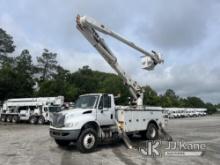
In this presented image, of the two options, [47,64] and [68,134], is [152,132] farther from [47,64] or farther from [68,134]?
[47,64]

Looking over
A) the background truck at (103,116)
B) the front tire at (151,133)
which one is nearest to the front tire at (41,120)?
the background truck at (103,116)

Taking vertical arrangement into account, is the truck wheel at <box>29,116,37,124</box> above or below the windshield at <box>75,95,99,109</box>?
below

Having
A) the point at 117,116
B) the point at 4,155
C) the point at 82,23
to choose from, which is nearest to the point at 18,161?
the point at 4,155

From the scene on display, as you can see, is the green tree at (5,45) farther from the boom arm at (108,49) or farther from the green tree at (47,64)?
the boom arm at (108,49)

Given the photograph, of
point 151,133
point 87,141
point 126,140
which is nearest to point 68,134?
point 87,141

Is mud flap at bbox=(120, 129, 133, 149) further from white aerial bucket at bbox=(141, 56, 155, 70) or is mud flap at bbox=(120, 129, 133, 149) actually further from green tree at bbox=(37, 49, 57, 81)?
green tree at bbox=(37, 49, 57, 81)

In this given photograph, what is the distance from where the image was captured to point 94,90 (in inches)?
3000

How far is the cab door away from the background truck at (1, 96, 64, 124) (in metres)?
19.2

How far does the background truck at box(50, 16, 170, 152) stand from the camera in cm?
1327

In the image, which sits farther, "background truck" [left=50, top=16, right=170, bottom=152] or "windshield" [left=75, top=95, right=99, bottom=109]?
"windshield" [left=75, top=95, right=99, bottom=109]

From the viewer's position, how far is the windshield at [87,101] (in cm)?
1450

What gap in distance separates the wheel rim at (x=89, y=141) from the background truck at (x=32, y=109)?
20.3m

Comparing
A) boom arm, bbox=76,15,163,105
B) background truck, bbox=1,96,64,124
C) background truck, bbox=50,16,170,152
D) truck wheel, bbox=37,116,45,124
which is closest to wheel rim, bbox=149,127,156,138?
background truck, bbox=50,16,170,152

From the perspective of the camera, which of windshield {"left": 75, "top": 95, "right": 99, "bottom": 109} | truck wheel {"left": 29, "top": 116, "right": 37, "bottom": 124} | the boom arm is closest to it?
windshield {"left": 75, "top": 95, "right": 99, "bottom": 109}
